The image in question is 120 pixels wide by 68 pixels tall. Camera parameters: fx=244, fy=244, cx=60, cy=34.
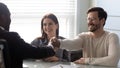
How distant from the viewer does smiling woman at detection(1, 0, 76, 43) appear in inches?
141

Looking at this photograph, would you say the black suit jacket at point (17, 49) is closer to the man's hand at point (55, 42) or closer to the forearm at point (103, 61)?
the man's hand at point (55, 42)

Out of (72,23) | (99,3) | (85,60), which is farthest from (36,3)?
(85,60)

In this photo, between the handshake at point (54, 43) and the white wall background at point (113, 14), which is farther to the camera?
the white wall background at point (113, 14)

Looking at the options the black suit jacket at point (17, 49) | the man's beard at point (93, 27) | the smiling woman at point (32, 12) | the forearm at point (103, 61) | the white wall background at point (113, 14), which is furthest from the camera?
the smiling woman at point (32, 12)

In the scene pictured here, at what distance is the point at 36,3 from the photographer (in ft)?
12.0

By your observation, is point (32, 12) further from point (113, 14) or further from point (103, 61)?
point (103, 61)

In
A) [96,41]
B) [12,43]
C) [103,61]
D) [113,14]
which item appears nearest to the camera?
[12,43]

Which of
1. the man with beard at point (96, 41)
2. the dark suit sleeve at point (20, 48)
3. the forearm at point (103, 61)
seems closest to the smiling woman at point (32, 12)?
the man with beard at point (96, 41)

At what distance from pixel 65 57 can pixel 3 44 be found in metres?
1.48

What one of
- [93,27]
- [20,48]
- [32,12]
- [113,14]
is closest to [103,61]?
[93,27]

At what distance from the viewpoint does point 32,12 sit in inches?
144

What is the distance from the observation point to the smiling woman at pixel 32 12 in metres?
3.58

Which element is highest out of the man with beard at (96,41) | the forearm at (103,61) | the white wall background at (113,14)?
the white wall background at (113,14)

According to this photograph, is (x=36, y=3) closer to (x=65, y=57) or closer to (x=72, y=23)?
(x=72, y=23)
